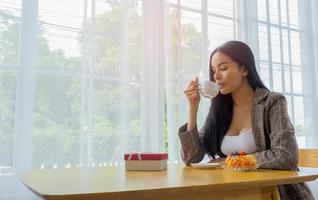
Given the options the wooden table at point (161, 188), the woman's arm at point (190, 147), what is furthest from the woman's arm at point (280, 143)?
the woman's arm at point (190, 147)

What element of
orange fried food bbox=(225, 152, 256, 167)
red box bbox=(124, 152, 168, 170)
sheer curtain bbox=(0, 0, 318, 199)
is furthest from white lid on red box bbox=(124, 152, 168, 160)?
sheer curtain bbox=(0, 0, 318, 199)

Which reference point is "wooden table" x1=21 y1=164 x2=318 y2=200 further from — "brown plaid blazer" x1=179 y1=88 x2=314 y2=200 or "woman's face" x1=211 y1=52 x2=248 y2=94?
"woman's face" x1=211 y1=52 x2=248 y2=94

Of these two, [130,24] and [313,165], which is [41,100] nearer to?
[130,24]

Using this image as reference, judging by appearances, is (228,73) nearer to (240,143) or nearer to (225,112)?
(225,112)

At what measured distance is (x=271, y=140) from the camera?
1.05m

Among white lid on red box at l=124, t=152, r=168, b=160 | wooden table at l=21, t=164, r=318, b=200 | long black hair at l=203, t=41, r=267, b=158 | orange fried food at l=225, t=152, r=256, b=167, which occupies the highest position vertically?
long black hair at l=203, t=41, r=267, b=158

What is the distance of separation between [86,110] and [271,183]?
0.99m

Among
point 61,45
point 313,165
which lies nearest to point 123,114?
point 61,45

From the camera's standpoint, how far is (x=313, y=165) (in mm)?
1388

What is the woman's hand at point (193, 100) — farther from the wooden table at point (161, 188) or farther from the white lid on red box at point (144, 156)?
the wooden table at point (161, 188)

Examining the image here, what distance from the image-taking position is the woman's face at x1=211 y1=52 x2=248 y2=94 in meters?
1.27

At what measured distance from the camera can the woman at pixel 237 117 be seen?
108cm

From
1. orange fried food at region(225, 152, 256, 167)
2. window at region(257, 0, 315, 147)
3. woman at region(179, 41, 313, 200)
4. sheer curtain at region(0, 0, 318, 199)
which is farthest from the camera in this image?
window at region(257, 0, 315, 147)

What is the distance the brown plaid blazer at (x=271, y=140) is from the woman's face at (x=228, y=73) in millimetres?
82
